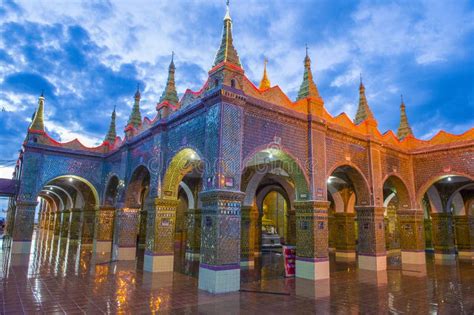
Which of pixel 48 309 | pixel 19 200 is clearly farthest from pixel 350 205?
pixel 19 200

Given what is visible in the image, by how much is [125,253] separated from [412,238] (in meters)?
11.4

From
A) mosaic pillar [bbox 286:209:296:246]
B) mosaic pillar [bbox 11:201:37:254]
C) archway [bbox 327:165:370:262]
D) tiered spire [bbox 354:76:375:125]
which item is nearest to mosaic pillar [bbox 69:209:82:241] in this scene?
mosaic pillar [bbox 11:201:37:254]

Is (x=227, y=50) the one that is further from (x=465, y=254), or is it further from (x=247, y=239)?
(x=465, y=254)

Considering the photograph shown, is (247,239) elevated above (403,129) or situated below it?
below

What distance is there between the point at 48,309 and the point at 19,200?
982cm

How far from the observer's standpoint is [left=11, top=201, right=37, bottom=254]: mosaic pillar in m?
13.4

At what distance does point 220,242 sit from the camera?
750cm

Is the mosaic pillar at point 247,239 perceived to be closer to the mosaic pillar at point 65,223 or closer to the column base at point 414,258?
the column base at point 414,258

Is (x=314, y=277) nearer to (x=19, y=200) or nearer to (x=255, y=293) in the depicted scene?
(x=255, y=293)

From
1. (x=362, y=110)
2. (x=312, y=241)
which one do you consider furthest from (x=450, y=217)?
(x=312, y=241)

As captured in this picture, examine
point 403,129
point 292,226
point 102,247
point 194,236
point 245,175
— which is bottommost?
point 102,247

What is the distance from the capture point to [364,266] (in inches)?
450

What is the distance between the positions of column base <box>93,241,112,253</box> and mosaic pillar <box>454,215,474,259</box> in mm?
17327

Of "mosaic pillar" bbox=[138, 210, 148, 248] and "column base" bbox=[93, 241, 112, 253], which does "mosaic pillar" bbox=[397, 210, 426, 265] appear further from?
"mosaic pillar" bbox=[138, 210, 148, 248]
